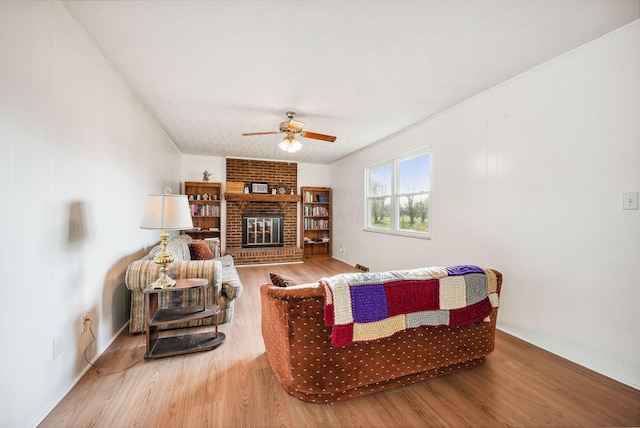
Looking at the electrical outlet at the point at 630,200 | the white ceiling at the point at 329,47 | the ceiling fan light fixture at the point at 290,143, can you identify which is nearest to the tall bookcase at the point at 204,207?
the white ceiling at the point at 329,47

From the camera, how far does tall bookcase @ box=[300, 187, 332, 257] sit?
6.53 meters

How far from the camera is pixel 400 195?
4.27 meters

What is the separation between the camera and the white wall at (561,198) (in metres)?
1.86

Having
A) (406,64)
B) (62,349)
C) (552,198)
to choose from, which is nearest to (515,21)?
Answer: (406,64)

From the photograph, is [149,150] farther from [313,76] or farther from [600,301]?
[600,301]

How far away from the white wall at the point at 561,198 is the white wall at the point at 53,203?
3536mm

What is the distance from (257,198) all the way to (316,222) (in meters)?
1.57

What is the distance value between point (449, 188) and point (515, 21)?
1.82 meters

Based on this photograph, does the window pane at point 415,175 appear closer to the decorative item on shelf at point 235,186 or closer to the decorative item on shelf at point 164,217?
the decorative item on shelf at point 164,217

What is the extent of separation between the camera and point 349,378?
1.63m

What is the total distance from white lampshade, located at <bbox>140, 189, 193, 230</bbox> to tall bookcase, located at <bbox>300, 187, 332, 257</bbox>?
172 inches

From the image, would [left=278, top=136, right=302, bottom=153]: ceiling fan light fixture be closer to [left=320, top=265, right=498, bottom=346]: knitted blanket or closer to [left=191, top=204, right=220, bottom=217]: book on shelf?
[left=320, top=265, right=498, bottom=346]: knitted blanket

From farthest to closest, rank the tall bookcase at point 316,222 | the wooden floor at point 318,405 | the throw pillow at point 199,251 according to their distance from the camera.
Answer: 1. the tall bookcase at point 316,222
2. the throw pillow at point 199,251
3. the wooden floor at point 318,405

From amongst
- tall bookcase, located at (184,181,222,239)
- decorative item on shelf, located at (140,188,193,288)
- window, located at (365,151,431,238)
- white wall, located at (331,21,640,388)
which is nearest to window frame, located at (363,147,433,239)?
window, located at (365,151,431,238)
